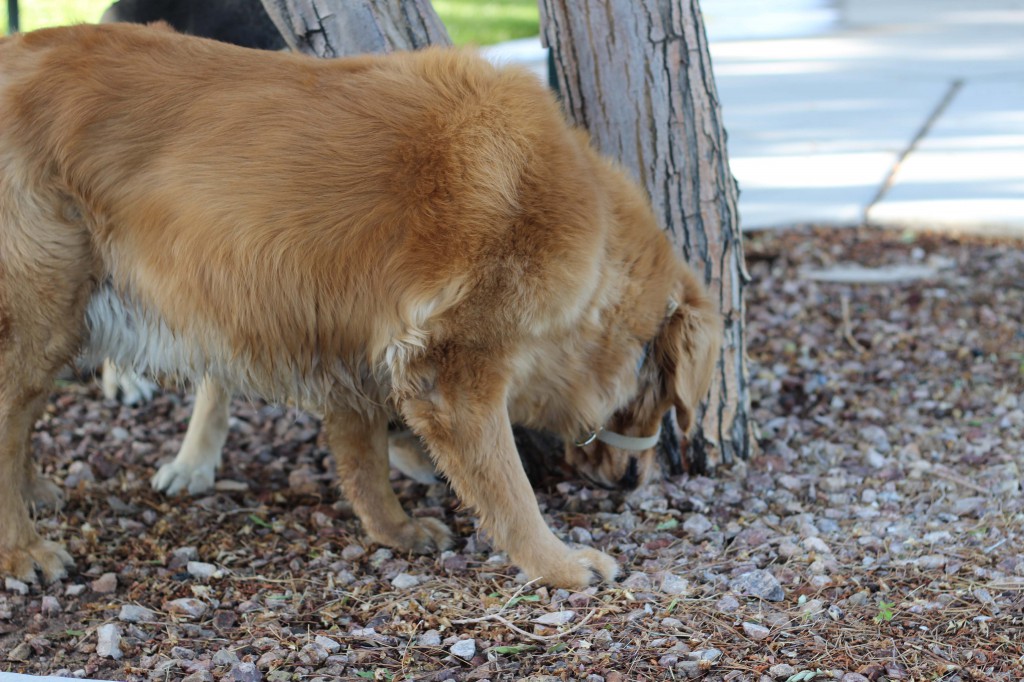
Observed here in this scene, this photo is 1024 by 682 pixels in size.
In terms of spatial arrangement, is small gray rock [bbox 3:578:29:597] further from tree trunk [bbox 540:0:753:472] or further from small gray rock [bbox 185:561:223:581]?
tree trunk [bbox 540:0:753:472]

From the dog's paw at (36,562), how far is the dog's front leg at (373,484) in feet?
3.16

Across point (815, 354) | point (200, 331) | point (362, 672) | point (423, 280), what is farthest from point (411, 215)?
point (815, 354)

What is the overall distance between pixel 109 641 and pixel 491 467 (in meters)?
1.22

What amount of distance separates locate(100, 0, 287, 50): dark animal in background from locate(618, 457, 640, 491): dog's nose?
241 centimetres

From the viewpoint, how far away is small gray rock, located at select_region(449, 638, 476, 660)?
3.15 meters

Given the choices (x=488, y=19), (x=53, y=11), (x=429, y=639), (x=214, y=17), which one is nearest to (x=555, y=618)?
(x=429, y=639)

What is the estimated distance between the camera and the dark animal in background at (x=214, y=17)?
484 centimetres

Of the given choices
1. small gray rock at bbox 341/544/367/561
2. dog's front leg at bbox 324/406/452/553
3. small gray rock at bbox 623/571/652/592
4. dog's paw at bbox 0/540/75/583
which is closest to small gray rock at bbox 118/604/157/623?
dog's paw at bbox 0/540/75/583

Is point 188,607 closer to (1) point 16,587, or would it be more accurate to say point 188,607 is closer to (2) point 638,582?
(1) point 16,587

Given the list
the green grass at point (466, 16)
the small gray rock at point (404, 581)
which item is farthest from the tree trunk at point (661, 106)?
the green grass at point (466, 16)

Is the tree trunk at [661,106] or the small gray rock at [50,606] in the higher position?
the tree trunk at [661,106]

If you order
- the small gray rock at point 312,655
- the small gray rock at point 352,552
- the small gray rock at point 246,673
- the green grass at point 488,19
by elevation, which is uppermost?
the green grass at point 488,19

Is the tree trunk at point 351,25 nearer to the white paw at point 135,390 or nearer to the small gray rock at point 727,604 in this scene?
the white paw at point 135,390

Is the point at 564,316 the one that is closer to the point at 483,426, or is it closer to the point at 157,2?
the point at 483,426
